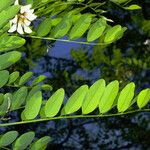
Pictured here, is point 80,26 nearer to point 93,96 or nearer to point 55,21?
point 55,21

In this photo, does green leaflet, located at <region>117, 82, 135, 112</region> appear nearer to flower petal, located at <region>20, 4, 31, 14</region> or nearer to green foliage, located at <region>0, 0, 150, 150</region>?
green foliage, located at <region>0, 0, 150, 150</region>

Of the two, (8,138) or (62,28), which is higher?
(62,28)

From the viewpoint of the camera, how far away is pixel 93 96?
797 mm

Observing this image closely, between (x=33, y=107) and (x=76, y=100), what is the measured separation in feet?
0.22

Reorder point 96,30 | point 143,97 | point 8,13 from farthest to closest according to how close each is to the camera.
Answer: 1. point 96,30
2. point 143,97
3. point 8,13

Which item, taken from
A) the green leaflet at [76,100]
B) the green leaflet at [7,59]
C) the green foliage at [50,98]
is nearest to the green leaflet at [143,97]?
the green foliage at [50,98]

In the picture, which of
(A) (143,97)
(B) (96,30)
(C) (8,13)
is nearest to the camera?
(C) (8,13)

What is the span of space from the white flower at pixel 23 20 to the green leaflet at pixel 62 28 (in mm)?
57

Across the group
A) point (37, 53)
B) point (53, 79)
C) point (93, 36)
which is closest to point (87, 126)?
point (53, 79)

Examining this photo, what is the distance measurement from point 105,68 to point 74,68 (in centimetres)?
19

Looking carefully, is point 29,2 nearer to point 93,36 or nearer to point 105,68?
point 93,36

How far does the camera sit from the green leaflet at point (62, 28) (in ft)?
3.05

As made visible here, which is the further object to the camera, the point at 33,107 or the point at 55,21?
the point at 55,21

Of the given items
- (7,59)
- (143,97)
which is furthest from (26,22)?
(143,97)
